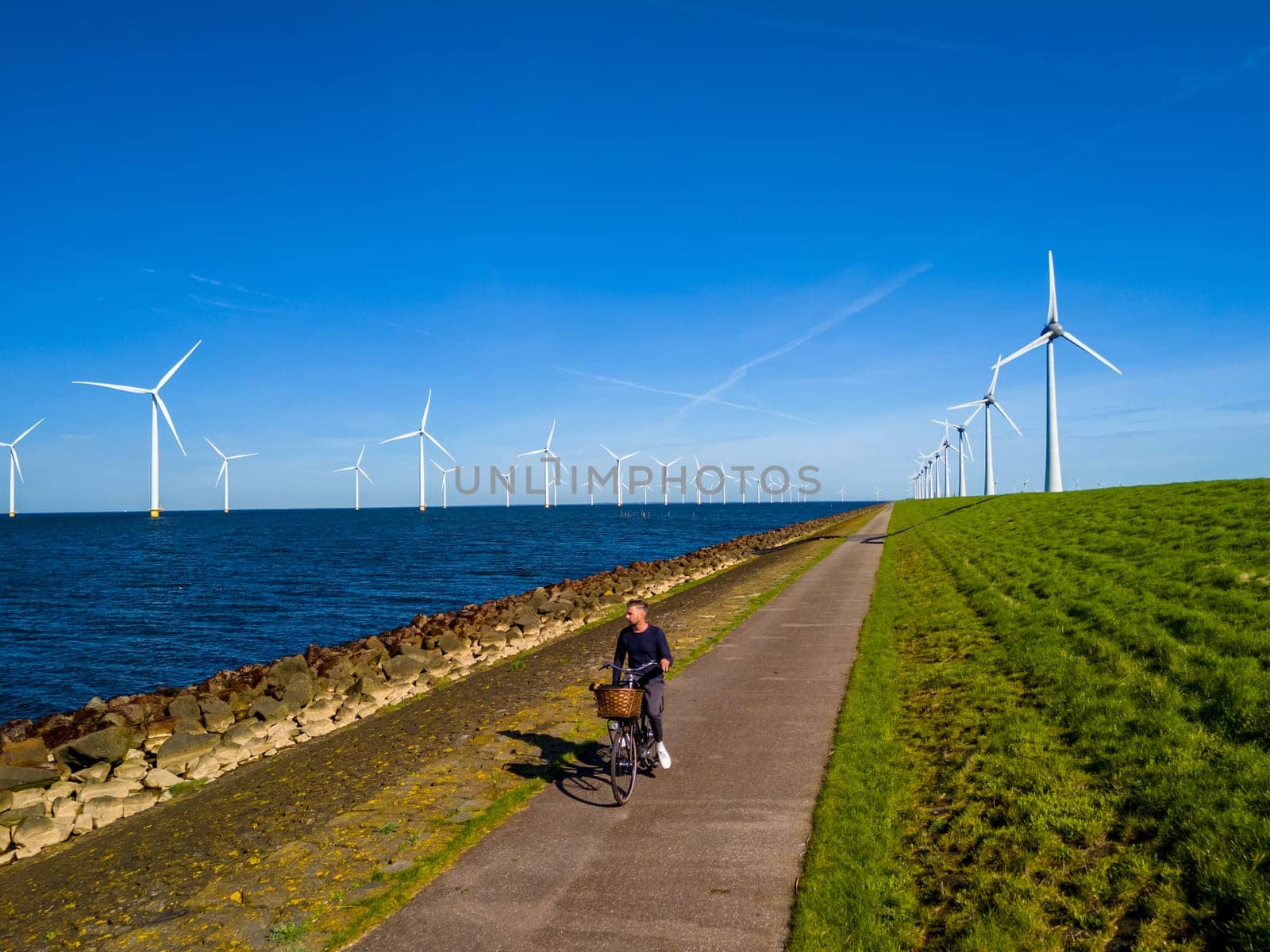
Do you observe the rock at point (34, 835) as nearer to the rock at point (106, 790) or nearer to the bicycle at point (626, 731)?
the rock at point (106, 790)

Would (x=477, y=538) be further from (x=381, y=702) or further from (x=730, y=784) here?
(x=730, y=784)

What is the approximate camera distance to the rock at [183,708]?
56.2ft

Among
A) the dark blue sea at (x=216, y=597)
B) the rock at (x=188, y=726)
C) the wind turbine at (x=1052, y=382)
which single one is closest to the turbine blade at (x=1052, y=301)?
the wind turbine at (x=1052, y=382)

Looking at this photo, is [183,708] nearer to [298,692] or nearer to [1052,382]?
[298,692]

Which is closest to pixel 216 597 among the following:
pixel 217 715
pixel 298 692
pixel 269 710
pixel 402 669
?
pixel 402 669

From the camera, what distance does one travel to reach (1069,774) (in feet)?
30.1

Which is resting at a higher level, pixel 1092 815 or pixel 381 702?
pixel 1092 815

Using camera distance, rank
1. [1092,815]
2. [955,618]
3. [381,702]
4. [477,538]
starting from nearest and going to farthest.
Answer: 1. [1092,815]
2. [381,702]
3. [955,618]
4. [477,538]

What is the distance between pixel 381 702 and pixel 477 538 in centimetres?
8688

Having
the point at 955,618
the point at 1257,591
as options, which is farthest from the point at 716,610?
the point at 1257,591

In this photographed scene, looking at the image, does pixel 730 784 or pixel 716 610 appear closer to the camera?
pixel 730 784

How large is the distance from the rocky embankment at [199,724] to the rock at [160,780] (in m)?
0.02

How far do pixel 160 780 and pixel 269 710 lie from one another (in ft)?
10.2

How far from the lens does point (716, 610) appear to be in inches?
1060
